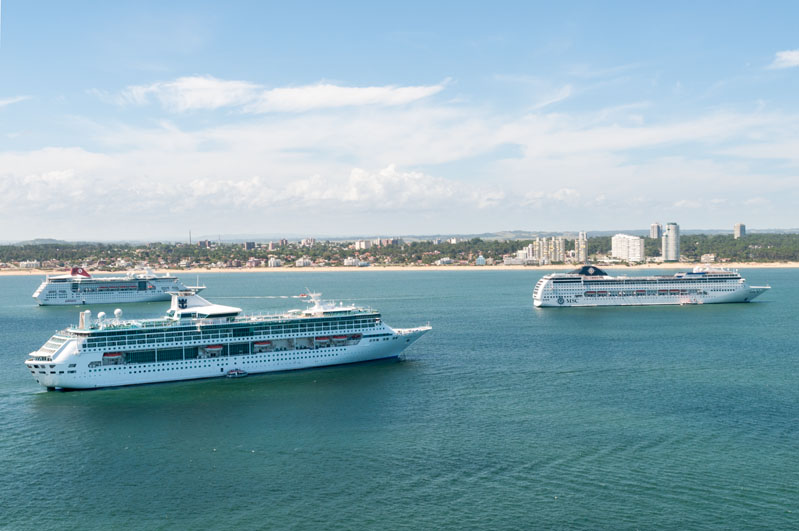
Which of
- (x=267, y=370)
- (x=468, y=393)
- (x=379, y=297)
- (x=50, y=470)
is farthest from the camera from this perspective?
(x=379, y=297)

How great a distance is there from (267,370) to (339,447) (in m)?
20.4

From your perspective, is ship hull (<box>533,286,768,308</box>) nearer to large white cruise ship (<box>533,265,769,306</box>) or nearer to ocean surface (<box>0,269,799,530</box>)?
large white cruise ship (<box>533,265,769,306</box>)

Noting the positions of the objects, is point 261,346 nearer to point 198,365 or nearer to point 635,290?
point 198,365

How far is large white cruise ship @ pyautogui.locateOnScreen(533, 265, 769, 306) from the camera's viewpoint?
112938mm

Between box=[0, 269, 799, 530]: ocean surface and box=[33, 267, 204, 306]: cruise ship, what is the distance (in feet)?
232

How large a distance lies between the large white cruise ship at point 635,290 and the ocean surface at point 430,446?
1815 inches

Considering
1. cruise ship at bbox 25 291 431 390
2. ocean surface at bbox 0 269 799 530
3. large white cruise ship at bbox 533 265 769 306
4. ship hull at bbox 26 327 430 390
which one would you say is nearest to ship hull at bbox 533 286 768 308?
large white cruise ship at bbox 533 265 769 306

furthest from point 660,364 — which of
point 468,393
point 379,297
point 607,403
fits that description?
point 379,297

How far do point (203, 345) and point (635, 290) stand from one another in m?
80.4

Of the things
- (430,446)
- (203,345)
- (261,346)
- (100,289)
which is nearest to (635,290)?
(261,346)

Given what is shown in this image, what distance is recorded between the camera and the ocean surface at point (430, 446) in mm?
29469

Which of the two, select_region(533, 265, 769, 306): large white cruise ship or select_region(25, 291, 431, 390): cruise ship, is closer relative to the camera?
select_region(25, 291, 431, 390): cruise ship

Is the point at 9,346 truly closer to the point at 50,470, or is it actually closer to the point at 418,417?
the point at 50,470

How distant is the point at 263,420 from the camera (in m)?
42.8
